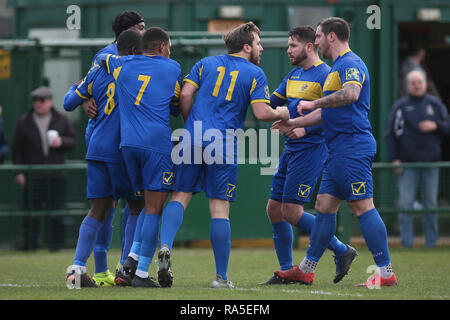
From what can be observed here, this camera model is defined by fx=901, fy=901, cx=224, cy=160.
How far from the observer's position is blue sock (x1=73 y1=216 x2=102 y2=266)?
7.01 metres

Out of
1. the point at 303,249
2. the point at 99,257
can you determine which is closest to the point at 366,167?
the point at 99,257

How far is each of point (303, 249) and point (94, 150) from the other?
5546 millimetres

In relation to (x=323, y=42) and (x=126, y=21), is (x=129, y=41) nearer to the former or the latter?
(x=126, y=21)

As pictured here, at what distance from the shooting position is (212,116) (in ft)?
23.4

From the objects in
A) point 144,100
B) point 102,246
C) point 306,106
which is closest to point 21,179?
point 102,246

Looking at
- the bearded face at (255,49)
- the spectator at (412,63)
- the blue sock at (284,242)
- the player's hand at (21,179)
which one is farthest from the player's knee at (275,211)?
the spectator at (412,63)

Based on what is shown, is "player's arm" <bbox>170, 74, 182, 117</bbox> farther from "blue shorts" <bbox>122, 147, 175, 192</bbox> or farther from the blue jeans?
the blue jeans

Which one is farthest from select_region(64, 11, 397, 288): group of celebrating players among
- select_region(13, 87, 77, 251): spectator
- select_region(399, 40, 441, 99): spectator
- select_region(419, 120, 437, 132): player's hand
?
select_region(399, 40, 441, 99): spectator

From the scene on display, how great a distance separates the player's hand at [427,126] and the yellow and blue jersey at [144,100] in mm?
6259

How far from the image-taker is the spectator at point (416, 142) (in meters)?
12.3

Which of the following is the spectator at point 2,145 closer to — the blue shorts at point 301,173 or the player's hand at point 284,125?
the blue shorts at point 301,173

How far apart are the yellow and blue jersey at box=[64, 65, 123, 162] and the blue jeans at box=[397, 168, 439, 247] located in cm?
606

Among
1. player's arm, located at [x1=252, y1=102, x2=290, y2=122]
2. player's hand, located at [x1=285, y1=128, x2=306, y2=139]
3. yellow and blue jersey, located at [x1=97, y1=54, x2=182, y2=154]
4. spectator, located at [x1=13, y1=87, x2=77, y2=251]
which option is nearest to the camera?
yellow and blue jersey, located at [x1=97, y1=54, x2=182, y2=154]
